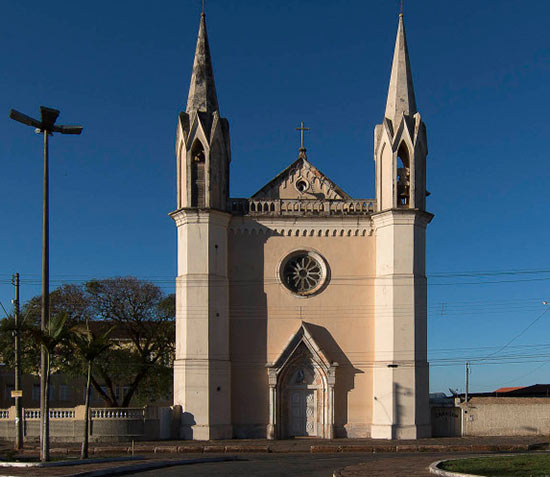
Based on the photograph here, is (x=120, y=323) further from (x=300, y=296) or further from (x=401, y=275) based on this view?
(x=401, y=275)

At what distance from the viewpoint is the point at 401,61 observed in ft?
123

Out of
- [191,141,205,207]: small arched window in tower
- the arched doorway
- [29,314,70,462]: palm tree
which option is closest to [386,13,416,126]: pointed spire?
[191,141,205,207]: small arched window in tower

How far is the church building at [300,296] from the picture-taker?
34.6 meters

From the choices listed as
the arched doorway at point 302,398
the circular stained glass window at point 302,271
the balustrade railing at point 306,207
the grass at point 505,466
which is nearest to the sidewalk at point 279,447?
the arched doorway at point 302,398

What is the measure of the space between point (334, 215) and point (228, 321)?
6.54 meters

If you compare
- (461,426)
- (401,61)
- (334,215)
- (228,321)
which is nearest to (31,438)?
(228,321)

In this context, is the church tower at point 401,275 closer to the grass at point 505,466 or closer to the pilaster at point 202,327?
the pilaster at point 202,327

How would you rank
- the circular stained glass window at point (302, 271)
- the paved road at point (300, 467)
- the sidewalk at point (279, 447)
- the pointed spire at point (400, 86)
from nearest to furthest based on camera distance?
the paved road at point (300, 467) < the sidewalk at point (279, 447) < the circular stained glass window at point (302, 271) < the pointed spire at point (400, 86)

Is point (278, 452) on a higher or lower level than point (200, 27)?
lower

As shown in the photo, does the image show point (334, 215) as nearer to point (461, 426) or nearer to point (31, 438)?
point (461, 426)

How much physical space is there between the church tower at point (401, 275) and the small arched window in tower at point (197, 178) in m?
7.55

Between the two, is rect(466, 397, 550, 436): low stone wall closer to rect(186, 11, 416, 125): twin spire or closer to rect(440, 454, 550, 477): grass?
rect(186, 11, 416, 125): twin spire

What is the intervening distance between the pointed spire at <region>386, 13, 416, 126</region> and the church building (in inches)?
2.4

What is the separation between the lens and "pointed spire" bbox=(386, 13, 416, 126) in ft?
120
